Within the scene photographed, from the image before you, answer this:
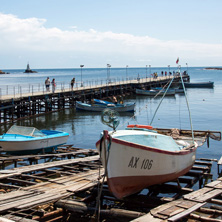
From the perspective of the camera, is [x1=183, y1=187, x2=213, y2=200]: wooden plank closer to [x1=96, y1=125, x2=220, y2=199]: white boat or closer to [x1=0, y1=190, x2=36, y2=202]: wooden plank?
[x1=96, y1=125, x2=220, y2=199]: white boat

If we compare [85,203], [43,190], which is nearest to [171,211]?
[85,203]

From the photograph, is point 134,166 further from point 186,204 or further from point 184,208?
point 184,208

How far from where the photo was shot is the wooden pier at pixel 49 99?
36.9 meters

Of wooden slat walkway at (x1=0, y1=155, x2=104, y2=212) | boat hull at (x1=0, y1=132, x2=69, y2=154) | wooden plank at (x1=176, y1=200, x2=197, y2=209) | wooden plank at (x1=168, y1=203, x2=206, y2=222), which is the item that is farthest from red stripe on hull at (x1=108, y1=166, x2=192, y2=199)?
boat hull at (x1=0, y1=132, x2=69, y2=154)

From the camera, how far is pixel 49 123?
36500 millimetres

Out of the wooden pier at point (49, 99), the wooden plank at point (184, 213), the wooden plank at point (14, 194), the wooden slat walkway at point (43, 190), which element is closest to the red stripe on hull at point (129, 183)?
the wooden slat walkway at point (43, 190)

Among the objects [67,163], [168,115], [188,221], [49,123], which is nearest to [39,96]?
[49,123]

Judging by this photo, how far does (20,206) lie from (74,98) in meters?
39.9

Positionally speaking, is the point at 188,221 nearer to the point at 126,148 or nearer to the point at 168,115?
the point at 126,148

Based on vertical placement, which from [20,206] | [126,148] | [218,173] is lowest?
[218,173]

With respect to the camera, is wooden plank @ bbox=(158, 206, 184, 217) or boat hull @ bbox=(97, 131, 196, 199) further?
boat hull @ bbox=(97, 131, 196, 199)

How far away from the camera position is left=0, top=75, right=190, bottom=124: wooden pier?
36938mm

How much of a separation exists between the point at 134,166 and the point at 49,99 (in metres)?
32.2

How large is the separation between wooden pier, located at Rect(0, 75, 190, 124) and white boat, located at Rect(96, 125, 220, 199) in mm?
24416
